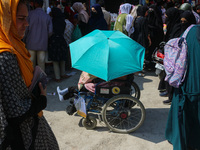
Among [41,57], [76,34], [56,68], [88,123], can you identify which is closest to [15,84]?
[88,123]

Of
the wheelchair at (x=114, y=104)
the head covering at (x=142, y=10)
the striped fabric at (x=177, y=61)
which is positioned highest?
the head covering at (x=142, y=10)

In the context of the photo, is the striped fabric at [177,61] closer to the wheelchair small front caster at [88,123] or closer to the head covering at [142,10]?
the wheelchair small front caster at [88,123]

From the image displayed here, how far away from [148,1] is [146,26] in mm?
6153

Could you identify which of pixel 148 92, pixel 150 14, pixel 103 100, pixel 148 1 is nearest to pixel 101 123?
pixel 103 100

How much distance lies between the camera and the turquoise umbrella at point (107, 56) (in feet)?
9.85

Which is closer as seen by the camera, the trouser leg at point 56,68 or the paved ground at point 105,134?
the paved ground at point 105,134

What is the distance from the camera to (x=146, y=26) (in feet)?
20.2

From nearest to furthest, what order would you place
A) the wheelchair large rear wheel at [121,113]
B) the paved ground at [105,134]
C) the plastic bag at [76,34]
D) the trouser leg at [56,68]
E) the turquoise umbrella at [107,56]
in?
the turquoise umbrella at [107,56] → the paved ground at [105,134] → the wheelchair large rear wheel at [121,113] → the trouser leg at [56,68] → the plastic bag at [76,34]

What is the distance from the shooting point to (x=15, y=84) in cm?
134

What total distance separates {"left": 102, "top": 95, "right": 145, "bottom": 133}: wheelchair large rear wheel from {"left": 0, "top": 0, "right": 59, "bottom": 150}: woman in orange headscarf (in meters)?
1.83

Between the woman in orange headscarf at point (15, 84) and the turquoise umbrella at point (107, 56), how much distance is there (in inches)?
59.4

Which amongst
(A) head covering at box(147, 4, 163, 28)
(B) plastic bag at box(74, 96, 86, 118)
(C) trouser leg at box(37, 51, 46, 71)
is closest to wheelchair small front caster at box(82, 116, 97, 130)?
(B) plastic bag at box(74, 96, 86, 118)

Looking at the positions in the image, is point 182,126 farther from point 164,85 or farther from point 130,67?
point 164,85

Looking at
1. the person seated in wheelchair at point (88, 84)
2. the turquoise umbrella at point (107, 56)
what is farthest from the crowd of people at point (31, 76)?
the person seated in wheelchair at point (88, 84)
